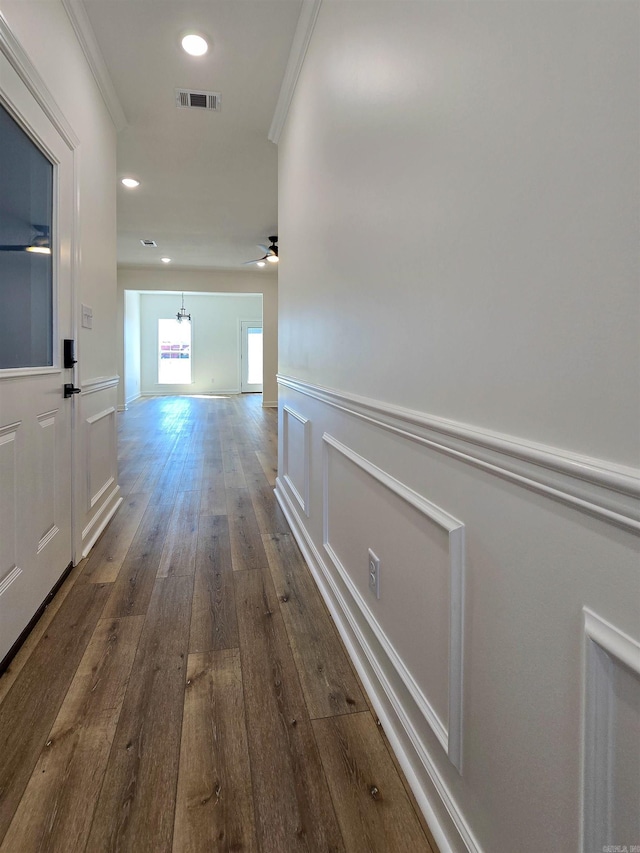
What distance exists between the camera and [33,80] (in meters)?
1.54

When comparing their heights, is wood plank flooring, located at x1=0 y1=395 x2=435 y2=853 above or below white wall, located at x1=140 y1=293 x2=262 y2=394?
below

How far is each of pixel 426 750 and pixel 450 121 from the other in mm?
1306

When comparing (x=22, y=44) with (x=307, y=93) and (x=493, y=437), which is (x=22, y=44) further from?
(x=493, y=437)

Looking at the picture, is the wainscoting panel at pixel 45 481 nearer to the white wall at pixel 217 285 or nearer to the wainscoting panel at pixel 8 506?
the wainscoting panel at pixel 8 506

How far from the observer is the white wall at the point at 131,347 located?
9422 mm

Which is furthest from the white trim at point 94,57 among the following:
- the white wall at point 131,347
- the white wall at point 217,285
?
the white wall at point 131,347

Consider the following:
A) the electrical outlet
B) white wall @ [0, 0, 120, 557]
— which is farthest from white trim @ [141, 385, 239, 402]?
the electrical outlet

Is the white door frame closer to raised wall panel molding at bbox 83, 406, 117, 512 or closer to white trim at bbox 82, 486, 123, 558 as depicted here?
white trim at bbox 82, 486, 123, 558

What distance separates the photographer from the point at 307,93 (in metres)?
2.21

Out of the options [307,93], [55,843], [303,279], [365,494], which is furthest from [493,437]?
[307,93]

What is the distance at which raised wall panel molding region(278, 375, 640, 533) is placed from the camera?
0.47 meters

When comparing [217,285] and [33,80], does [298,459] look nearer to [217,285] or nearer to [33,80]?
[33,80]

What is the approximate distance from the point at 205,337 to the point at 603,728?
12959mm

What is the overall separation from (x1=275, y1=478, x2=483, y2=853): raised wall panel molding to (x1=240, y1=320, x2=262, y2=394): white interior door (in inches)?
446
